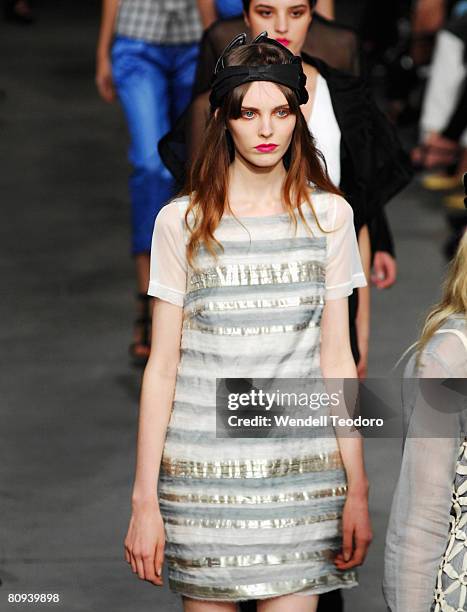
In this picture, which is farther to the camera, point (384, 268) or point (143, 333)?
point (143, 333)

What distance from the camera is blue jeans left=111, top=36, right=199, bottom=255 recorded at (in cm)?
574

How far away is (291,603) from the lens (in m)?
3.06

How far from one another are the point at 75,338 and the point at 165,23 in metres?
1.55

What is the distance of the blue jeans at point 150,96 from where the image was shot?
574 cm

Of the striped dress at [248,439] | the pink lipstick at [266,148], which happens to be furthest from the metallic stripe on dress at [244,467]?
the pink lipstick at [266,148]

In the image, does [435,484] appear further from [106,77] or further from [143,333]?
[106,77]

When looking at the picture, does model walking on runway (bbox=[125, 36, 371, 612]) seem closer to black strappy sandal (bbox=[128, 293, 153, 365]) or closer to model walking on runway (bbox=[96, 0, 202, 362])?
model walking on runway (bbox=[96, 0, 202, 362])

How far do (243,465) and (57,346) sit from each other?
356 centimetres

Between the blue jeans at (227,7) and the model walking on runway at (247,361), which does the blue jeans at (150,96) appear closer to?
the blue jeans at (227,7)

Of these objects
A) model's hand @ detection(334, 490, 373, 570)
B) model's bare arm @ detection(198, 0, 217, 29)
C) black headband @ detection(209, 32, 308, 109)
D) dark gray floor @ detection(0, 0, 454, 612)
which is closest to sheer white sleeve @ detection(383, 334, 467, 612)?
model's hand @ detection(334, 490, 373, 570)

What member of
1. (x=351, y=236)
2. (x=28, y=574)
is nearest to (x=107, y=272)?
(x=28, y=574)

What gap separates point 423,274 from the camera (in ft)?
24.3

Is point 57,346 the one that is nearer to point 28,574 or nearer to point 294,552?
point 28,574

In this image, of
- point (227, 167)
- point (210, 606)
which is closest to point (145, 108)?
point (227, 167)
